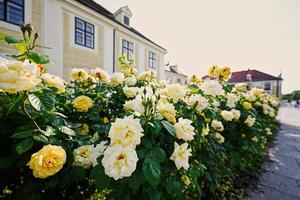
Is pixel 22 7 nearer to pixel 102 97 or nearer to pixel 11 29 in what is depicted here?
pixel 11 29

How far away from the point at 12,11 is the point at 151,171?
947 cm

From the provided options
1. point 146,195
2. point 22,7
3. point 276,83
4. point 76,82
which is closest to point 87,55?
point 22,7

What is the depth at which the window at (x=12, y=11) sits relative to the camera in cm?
762

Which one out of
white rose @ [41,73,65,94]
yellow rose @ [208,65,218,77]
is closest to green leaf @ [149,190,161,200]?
white rose @ [41,73,65,94]

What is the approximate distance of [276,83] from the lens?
47625mm

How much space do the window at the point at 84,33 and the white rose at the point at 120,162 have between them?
10.6 metres

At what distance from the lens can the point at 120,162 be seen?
3.09ft

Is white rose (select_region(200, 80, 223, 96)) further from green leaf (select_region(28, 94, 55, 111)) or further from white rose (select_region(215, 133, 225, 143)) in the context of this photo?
green leaf (select_region(28, 94, 55, 111))

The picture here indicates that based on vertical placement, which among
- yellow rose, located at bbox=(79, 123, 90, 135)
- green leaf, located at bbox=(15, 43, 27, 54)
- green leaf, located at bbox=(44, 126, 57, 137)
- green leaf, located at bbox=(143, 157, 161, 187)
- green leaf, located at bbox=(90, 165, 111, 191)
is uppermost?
green leaf, located at bbox=(15, 43, 27, 54)

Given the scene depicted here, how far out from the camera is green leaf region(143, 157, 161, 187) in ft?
3.16

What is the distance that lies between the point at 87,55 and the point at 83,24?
160 centimetres

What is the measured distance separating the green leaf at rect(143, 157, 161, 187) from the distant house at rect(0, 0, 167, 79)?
6389 mm

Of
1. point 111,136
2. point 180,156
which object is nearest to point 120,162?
point 111,136

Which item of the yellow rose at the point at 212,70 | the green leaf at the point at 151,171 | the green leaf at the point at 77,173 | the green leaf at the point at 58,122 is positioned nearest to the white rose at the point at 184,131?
the green leaf at the point at 151,171
